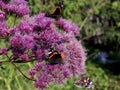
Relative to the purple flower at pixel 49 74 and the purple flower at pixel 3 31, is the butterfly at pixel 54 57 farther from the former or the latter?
the purple flower at pixel 3 31

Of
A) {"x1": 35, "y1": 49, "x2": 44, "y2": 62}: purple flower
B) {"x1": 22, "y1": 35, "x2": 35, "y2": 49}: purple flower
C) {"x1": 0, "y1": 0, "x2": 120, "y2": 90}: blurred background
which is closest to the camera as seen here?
{"x1": 22, "y1": 35, "x2": 35, "y2": 49}: purple flower

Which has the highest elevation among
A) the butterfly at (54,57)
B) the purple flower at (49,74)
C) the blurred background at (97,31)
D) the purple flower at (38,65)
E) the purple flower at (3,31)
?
the purple flower at (3,31)

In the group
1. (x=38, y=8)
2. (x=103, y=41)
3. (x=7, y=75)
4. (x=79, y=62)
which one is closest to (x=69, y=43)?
(x=79, y=62)

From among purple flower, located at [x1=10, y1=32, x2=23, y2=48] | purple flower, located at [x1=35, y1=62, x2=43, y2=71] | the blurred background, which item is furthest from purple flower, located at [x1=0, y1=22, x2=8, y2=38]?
the blurred background

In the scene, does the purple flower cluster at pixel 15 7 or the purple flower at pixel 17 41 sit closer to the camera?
the purple flower at pixel 17 41

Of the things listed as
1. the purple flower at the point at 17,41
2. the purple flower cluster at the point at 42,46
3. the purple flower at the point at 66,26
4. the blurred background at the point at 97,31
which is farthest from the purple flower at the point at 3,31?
the blurred background at the point at 97,31

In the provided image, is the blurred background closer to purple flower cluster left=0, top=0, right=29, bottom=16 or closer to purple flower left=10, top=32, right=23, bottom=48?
purple flower cluster left=0, top=0, right=29, bottom=16

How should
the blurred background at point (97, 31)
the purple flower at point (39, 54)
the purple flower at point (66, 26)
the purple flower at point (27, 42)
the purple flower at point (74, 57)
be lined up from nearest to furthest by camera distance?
the purple flower at point (27, 42), the purple flower at point (39, 54), the purple flower at point (74, 57), the purple flower at point (66, 26), the blurred background at point (97, 31)
